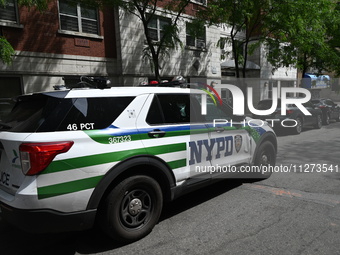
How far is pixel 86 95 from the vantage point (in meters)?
3.03

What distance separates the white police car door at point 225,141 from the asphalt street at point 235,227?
0.55 metres

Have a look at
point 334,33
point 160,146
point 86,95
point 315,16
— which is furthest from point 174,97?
point 334,33

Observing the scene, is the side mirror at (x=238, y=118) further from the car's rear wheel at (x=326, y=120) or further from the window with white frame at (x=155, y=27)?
the car's rear wheel at (x=326, y=120)

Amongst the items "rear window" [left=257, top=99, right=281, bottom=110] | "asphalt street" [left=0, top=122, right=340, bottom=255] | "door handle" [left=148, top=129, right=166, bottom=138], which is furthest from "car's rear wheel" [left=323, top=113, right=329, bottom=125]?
"door handle" [left=148, top=129, right=166, bottom=138]

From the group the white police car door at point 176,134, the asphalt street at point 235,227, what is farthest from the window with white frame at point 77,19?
the asphalt street at point 235,227

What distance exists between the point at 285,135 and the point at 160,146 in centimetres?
974

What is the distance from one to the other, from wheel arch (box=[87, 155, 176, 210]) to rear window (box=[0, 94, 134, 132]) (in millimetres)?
503

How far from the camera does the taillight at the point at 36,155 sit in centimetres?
252

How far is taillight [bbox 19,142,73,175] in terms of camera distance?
2.52 m

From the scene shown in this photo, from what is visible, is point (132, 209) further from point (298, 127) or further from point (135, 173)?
point (298, 127)

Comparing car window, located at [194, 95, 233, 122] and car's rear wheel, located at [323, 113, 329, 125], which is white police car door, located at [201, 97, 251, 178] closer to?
car window, located at [194, 95, 233, 122]

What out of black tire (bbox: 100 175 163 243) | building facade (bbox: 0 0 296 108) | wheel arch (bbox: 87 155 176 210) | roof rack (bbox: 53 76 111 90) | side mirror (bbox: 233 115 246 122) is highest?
building facade (bbox: 0 0 296 108)

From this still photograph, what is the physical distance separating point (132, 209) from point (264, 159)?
3193mm

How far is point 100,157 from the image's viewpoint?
9.24 ft
